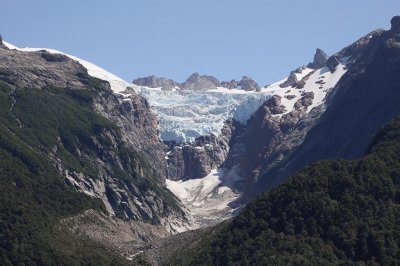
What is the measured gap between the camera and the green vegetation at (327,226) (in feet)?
579

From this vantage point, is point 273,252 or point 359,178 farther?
point 359,178

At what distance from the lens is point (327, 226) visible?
606 feet

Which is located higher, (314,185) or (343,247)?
(314,185)

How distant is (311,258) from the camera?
175250 millimetres

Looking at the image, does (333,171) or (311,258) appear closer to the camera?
(311,258)

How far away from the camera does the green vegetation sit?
176375 mm

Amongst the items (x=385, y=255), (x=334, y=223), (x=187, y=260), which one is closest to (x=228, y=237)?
(x=187, y=260)

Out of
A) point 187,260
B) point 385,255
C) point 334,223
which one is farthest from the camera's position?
point 187,260

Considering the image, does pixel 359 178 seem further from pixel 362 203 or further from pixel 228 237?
pixel 228 237

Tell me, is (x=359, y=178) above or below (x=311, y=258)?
above

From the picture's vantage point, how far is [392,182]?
19350 centimetres

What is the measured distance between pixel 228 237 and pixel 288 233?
16.3m

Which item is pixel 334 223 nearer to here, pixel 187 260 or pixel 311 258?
pixel 311 258

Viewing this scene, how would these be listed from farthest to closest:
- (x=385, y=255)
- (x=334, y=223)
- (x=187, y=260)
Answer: (x=187, y=260)
(x=334, y=223)
(x=385, y=255)
